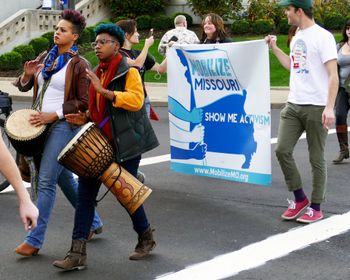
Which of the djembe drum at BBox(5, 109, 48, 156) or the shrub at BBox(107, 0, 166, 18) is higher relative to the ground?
the djembe drum at BBox(5, 109, 48, 156)

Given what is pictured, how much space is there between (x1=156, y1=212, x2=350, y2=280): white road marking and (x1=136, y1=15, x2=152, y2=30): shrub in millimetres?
23105

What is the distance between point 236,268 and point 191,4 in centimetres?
2459

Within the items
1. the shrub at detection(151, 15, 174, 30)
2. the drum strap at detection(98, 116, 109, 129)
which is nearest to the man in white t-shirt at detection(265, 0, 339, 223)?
the drum strap at detection(98, 116, 109, 129)

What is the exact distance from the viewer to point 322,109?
711 cm

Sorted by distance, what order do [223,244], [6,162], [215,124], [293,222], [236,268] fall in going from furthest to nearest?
[215,124] → [293,222] → [223,244] → [236,268] → [6,162]

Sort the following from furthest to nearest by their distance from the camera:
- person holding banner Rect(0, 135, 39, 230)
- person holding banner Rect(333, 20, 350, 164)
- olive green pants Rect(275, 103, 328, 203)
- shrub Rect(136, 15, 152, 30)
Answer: shrub Rect(136, 15, 152, 30) → person holding banner Rect(333, 20, 350, 164) → olive green pants Rect(275, 103, 328, 203) → person holding banner Rect(0, 135, 39, 230)

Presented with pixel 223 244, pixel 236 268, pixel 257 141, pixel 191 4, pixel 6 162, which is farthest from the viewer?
pixel 191 4

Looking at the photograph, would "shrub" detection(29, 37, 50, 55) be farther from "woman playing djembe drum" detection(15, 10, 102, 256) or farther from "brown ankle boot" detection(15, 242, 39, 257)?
"brown ankle boot" detection(15, 242, 39, 257)

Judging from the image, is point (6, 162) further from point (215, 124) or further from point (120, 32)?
point (215, 124)

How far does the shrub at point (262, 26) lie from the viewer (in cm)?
2839

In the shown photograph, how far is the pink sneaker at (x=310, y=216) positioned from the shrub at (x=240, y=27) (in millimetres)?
21634

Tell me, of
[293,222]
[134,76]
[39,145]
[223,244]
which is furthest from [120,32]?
[293,222]

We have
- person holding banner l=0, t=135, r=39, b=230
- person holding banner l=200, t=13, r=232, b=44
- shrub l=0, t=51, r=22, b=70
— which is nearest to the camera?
person holding banner l=0, t=135, r=39, b=230

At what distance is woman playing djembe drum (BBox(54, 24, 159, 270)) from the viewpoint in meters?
5.93
